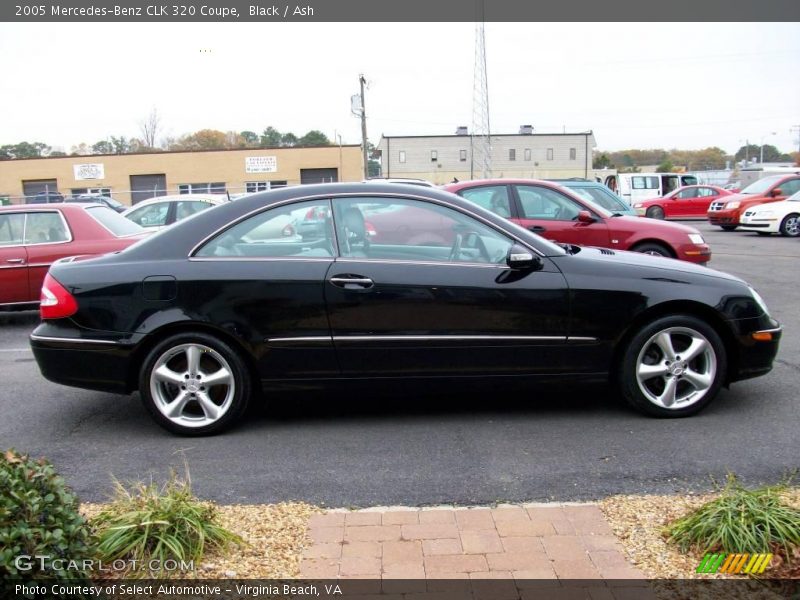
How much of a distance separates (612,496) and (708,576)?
0.82 m

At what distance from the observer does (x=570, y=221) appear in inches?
370

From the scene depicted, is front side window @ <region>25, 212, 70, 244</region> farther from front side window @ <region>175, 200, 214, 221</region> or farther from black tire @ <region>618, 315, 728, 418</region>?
black tire @ <region>618, 315, 728, 418</region>

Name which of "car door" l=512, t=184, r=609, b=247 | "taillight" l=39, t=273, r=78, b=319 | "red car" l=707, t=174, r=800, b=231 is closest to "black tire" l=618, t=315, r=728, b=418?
"taillight" l=39, t=273, r=78, b=319

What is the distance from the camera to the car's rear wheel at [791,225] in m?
19.5

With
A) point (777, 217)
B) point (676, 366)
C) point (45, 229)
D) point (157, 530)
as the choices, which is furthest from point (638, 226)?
point (777, 217)

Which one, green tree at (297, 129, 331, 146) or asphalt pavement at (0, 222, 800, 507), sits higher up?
green tree at (297, 129, 331, 146)

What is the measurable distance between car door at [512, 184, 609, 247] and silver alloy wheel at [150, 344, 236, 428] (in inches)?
221

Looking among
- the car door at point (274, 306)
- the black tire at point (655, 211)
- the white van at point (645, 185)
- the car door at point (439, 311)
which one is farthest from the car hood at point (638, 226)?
the white van at point (645, 185)

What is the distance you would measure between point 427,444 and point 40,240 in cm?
646

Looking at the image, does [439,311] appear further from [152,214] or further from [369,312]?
[152,214]

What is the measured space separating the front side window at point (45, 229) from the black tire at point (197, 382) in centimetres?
494

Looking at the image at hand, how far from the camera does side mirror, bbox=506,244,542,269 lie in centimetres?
468

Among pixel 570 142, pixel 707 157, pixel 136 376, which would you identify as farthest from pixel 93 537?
pixel 707 157

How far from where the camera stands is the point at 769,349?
16.1 feet
